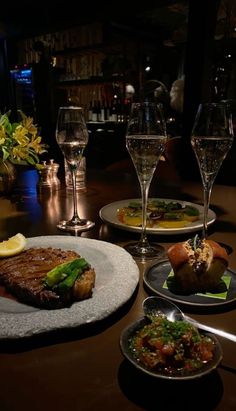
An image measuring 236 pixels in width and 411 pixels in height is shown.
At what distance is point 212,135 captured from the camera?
945 millimetres

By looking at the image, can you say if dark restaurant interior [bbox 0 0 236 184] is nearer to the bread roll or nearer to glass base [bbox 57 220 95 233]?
glass base [bbox 57 220 95 233]

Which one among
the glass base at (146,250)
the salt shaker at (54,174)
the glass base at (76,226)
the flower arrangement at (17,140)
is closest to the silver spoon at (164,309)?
the glass base at (146,250)

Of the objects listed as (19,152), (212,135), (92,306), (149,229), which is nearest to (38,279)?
(92,306)

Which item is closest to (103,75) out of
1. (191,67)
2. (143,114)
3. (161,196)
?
(191,67)

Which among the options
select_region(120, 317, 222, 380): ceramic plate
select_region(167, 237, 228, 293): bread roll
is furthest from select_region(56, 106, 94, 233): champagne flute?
select_region(120, 317, 222, 380): ceramic plate

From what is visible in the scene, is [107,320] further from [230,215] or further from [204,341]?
[230,215]

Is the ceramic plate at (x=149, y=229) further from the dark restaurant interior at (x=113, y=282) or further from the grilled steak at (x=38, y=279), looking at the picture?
the grilled steak at (x=38, y=279)

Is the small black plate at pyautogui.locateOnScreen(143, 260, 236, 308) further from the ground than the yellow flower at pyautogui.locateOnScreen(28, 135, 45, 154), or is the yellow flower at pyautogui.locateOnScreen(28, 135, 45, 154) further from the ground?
the yellow flower at pyautogui.locateOnScreen(28, 135, 45, 154)

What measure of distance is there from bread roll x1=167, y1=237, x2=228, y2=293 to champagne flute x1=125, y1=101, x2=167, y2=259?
0.20 m

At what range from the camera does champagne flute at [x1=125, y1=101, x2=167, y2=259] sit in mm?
937

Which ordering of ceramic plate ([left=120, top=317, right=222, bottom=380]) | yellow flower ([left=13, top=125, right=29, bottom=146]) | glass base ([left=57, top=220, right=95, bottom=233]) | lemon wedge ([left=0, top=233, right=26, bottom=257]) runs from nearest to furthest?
1. ceramic plate ([left=120, top=317, right=222, bottom=380])
2. lemon wedge ([left=0, top=233, right=26, bottom=257])
3. glass base ([left=57, top=220, right=95, bottom=233])
4. yellow flower ([left=13, top=125, right=29, bottom=146])

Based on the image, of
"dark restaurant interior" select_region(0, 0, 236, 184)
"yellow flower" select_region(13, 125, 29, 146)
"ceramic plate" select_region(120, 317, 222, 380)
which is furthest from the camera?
"dark restaurant interior" select_region(0, 0, 236, 184)

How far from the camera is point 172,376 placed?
459 millimetres

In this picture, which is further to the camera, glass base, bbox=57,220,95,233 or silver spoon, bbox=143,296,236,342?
glass base, bbox=57,220,95,233
